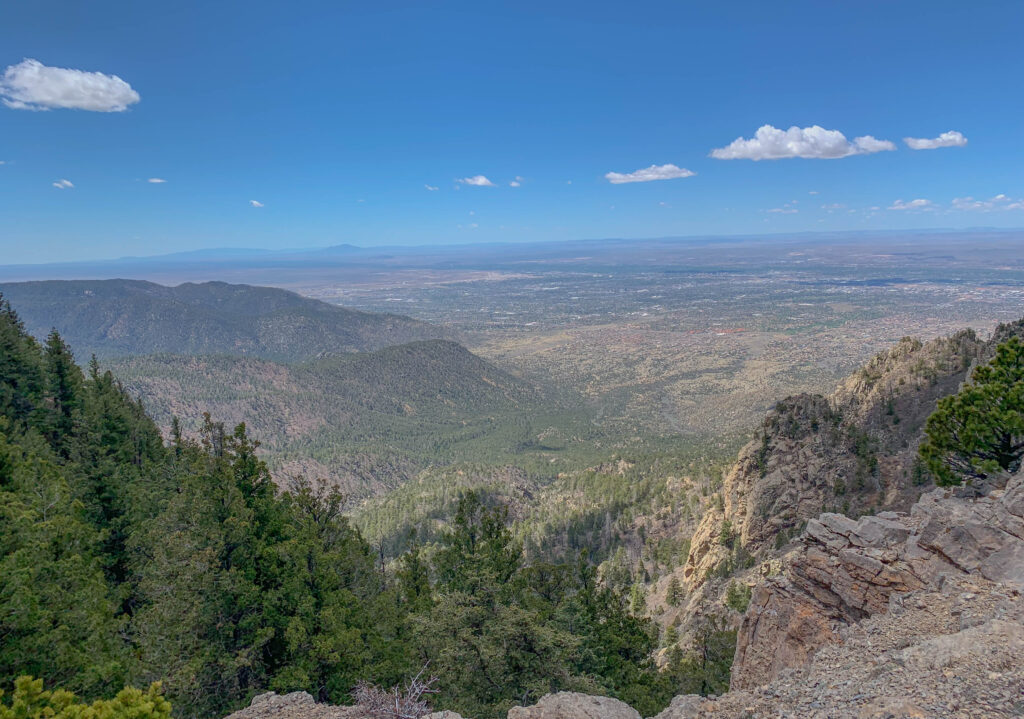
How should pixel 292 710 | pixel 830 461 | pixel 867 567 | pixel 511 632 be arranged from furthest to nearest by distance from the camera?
1. pixel 830 461
2. pixel 511 632
3. pixel 867 567
4. pixel 292 710

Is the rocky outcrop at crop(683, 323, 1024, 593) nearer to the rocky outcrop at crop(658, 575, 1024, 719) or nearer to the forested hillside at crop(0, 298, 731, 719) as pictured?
the forested hillside at crop(0, 298, 731, 719)

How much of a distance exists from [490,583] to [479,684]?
276 cm

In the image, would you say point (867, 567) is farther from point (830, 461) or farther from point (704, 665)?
point (830, 461)

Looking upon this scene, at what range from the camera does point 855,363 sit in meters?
186

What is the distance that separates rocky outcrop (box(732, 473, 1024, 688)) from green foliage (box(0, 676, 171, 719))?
13996 millimetres

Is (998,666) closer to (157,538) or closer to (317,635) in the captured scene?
(317,635)

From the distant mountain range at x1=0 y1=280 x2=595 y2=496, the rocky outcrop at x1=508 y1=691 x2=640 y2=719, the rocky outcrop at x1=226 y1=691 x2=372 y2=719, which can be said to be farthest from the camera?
the distant mountain range at x1=0 y1=280 x2=595 y2=496

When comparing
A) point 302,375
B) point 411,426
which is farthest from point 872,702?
point 302,375

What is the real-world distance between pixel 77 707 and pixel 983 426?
2563 cm

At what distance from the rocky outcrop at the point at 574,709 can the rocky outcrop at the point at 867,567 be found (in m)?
5.19

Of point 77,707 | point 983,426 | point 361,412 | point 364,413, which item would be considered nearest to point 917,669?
point 983,426

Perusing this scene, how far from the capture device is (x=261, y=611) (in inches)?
644

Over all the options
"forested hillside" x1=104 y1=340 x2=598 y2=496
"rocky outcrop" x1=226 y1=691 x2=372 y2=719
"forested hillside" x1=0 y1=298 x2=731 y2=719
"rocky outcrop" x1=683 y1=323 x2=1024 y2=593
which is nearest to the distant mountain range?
"forested hillside" x1=104 y1=340 x2=598 y2=496

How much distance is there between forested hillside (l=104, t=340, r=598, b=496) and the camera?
135 m
